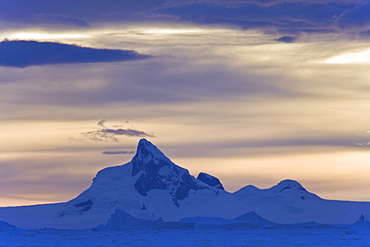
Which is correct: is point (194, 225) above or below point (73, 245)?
above

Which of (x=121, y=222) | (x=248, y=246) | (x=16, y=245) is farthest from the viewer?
(x=121, y=222)

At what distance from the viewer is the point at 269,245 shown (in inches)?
3693

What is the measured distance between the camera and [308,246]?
3595 inches

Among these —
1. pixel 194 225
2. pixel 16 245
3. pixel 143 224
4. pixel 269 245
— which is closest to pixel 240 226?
pixel 194 225

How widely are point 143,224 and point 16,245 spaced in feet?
342

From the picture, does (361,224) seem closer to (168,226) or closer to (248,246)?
(168,226)

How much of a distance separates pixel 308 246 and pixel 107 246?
22.9 metres

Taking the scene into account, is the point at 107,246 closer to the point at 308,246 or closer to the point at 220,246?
the point at 220,246

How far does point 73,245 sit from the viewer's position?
92.7 meters

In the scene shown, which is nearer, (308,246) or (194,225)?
(308,246)

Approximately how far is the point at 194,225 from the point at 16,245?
367ft

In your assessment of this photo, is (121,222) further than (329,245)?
Yes

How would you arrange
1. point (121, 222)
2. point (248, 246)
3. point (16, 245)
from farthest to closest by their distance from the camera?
point (121, 222) → point (248, 246) → point (16, 245)

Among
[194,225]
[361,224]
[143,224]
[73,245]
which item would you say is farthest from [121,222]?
[73,245]
